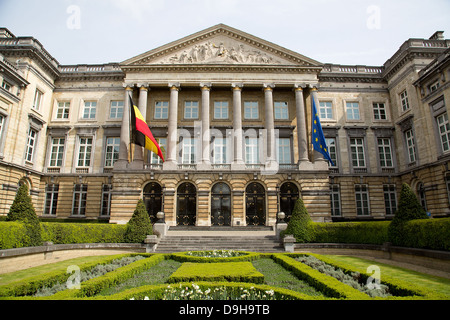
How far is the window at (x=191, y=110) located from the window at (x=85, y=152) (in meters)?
10.7

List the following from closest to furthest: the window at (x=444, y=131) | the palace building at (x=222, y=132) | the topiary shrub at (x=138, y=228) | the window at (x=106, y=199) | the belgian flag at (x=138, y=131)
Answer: the topiary shrub at (x=138, y=228), the belgian flag at (x=138, y=131), the window at (x=444, y=131), the palace building at (x=222, y=132), the window at (x=106, y=199)

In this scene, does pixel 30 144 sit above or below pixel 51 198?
above

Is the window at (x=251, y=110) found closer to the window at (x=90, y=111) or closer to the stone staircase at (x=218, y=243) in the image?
the stone staircase at (x=218, y=243)

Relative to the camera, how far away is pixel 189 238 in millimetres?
20719

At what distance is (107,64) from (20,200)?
71.2ft

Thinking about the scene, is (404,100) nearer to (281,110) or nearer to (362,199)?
(362,199)

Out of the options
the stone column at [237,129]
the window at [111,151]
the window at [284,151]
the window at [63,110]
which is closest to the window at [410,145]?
the window at [284,151]

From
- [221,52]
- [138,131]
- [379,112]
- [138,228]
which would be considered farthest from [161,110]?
[379,112]

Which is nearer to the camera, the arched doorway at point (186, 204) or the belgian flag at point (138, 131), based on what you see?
the belgian flag at point (138, 131)

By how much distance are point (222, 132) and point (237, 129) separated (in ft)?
7.37

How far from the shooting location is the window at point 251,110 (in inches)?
1214

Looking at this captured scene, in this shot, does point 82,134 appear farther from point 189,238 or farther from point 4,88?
point 189,238

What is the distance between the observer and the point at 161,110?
3100 cm
